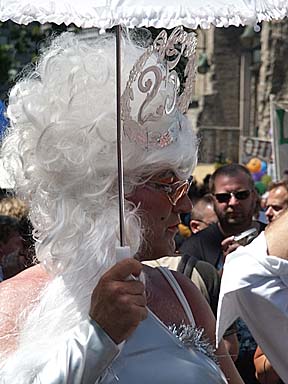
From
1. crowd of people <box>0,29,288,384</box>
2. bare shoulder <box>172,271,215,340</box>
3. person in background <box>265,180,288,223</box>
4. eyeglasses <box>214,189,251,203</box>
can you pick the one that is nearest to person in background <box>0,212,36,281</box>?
eyeglasses <box>214,189,251,203</box>

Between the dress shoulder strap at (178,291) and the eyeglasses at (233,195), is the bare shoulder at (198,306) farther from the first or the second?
the eyeglasses at (233,195)

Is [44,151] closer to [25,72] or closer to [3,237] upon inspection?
[25,72]

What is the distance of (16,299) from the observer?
198 cm

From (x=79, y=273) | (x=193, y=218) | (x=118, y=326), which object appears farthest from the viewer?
(x=193, y=218)

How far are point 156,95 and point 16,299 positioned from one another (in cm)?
56

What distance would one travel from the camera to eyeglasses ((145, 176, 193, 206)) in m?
2.12

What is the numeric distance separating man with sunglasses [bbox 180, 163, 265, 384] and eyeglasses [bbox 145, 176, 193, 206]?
2084mm

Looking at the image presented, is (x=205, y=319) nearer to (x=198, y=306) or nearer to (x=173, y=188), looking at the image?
(x=198, y=306)

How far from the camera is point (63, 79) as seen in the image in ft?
6.64

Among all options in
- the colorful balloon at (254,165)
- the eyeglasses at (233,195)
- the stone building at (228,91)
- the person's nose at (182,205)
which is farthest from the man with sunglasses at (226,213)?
the stone building at (228,91)

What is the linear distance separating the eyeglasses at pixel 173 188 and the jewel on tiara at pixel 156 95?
0.32ft

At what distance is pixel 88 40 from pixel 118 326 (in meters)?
0.72

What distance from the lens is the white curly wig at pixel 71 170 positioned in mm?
Result: 1938

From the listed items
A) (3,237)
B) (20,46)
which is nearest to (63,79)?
(3,237)
